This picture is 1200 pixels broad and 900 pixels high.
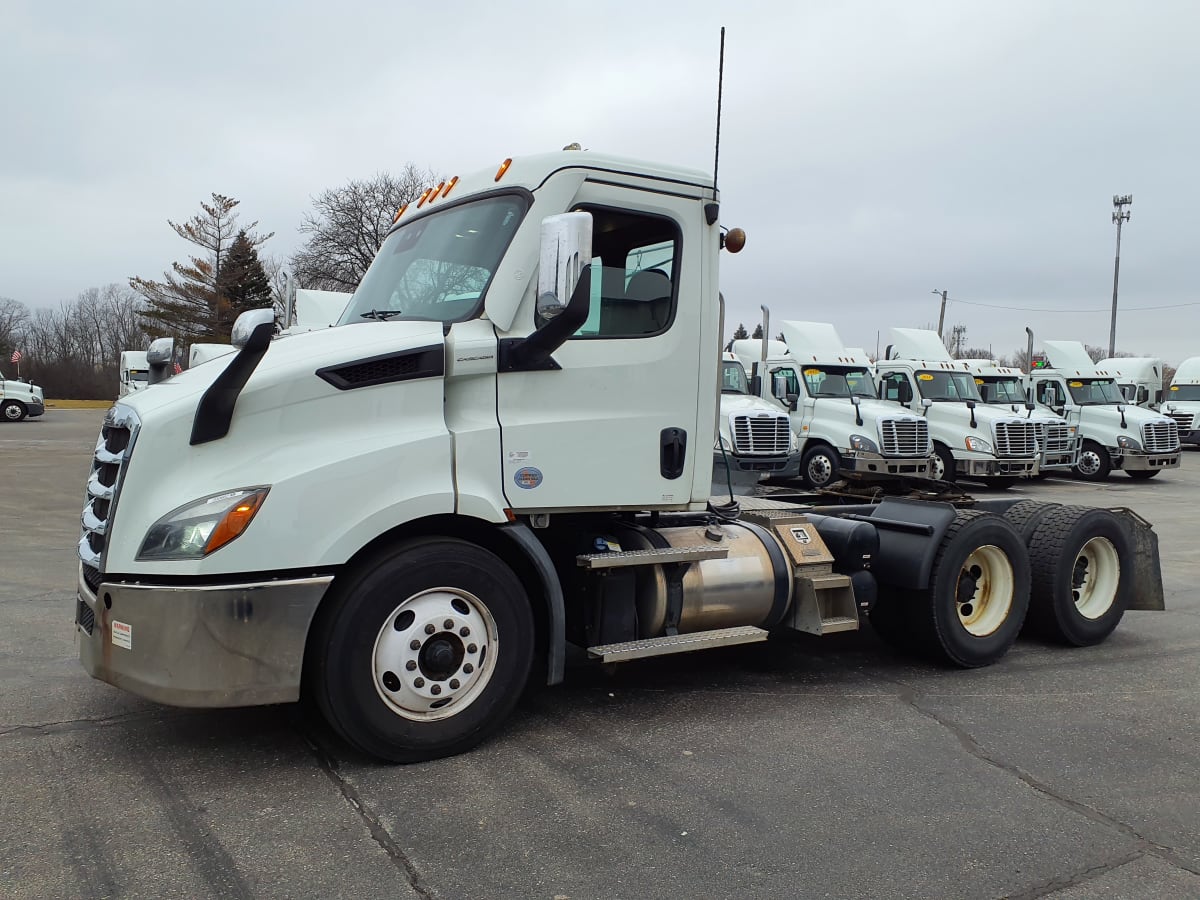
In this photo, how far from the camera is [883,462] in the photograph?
1794 cm

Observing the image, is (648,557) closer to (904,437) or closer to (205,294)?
(904,437)

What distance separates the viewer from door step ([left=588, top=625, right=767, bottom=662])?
4699 mm

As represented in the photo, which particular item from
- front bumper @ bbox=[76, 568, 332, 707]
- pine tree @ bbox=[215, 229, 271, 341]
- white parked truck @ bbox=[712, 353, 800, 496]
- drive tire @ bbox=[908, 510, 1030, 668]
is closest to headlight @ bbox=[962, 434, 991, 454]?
white parked truck @ bbox=[712, 353, 800, 496]

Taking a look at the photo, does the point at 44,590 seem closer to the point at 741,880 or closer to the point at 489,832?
the point at 489,832

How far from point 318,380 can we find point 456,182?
1.65 metres

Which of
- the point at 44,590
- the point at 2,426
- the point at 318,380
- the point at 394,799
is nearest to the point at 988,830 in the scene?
the point at 394,799

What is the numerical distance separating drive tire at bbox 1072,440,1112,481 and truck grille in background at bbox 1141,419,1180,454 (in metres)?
0.86

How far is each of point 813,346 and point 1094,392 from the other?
8.99 metres

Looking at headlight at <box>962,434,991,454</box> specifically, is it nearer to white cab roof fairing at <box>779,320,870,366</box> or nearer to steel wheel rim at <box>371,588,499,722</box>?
white cab roof fairing at <box>779,320,870,366</box>

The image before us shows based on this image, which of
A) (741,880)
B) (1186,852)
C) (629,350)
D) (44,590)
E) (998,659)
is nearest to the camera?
(741,880)

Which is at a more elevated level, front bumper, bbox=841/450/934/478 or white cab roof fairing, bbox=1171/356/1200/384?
white cab roof fairing, bbox=1171/356/1200/384

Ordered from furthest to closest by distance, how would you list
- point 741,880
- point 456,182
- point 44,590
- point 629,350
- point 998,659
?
point 44,590, point 998,659, point 456,182, point 629,350, point 741,880

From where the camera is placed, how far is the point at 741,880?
3.33 metres

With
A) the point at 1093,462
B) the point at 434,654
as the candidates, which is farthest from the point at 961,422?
the point at 434,654
